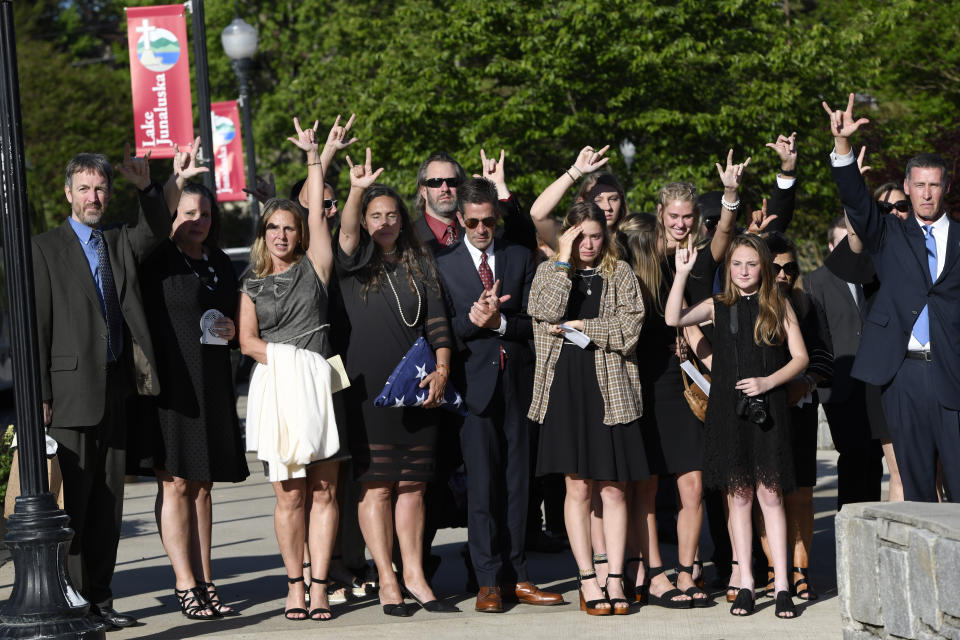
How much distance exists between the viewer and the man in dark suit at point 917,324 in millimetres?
6566

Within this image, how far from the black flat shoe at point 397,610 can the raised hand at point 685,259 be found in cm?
220

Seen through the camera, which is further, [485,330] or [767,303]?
[485,330]

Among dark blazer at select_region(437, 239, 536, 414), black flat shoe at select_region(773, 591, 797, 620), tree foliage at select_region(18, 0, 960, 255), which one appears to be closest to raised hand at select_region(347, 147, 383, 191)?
dark blazer at select_region(437, 239, 536, 414)

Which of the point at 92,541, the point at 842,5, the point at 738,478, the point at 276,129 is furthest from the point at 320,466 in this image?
→ the point at 276,129

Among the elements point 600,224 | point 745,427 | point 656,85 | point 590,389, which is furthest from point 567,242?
point 656,85

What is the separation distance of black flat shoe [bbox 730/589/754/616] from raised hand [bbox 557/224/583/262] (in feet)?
6.17

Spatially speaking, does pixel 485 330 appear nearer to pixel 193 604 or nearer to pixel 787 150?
pixel 787 150

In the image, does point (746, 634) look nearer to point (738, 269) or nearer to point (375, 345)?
point (738, 269)

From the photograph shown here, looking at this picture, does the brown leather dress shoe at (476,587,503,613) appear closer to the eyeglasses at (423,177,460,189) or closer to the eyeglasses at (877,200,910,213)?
the eyeglasses at (423,177,460,189)

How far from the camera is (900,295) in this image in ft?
22.0

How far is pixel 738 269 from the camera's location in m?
7.07

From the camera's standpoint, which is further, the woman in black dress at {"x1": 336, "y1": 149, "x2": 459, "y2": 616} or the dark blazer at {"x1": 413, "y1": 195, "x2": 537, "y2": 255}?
the dark blazer at {"x1": 413, "y1": 195, "x2": 537, "y2": 255}

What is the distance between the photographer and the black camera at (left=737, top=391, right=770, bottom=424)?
6.97m

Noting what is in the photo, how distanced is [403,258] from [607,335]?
1.13 m
